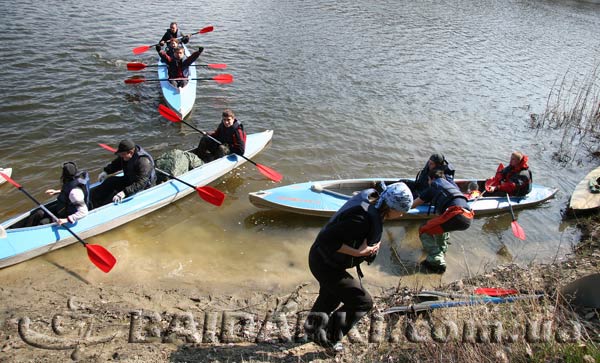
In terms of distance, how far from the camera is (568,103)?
13.2m

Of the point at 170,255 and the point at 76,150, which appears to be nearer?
the point at 170,255

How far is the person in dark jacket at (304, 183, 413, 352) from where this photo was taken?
372cm

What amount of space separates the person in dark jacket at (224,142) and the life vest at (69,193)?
2769mm

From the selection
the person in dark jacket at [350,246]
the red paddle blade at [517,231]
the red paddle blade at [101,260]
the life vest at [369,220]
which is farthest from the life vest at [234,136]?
the red paddle blade at [517,231]

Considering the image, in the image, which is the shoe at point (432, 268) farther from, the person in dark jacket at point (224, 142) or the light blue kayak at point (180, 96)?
the light blue kayak at point (180, 96)

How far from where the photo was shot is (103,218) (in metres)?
6.55

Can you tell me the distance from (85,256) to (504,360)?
5473 mm

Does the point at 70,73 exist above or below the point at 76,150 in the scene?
above

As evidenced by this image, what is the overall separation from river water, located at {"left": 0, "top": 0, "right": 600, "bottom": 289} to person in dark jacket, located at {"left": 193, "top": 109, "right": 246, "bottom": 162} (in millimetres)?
547

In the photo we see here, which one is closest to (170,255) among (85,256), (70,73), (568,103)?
(85,256)

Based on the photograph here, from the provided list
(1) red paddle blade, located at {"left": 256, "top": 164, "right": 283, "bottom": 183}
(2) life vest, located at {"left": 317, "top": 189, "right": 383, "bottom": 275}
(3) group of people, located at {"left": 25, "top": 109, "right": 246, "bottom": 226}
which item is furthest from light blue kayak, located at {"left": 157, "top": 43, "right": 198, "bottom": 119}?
(2) life vest, located at {"left": 317, "top": 189, "right": 383, "bottom": 275}

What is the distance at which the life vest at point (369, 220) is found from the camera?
373 cm

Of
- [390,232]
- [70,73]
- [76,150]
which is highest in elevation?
[70,73]

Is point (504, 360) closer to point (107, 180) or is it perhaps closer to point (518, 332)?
point (518, 332)
